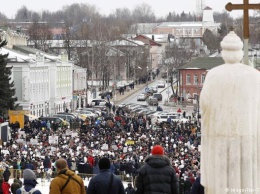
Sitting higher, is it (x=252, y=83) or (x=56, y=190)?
(x=252, y=83)

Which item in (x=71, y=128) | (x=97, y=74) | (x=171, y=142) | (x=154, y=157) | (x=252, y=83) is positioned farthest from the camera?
(x=97, y=74)

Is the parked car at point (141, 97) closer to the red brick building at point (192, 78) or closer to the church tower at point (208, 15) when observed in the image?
the red brick building at point (192, 78)

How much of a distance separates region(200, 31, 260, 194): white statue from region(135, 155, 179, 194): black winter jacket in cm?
156

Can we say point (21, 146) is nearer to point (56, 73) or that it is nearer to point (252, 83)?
point (252, 83)

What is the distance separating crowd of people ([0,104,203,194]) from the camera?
92.1 ft

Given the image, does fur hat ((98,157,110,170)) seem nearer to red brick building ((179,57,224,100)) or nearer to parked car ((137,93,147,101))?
parked car ((137,93,147,101))

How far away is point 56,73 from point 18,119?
2606 cm

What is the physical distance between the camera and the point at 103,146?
112 ft

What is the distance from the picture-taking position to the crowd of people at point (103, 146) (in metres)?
28.1

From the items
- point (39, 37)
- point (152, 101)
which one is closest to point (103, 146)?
point (152, 101)

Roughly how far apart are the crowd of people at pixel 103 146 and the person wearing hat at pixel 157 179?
11212 mm

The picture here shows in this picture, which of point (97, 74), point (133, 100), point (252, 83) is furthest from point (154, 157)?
point (97, 74)

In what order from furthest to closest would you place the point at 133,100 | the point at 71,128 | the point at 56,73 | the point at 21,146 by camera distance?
the point at 133,100
the point at 56,73
the point at 71,128
the point at 21,146

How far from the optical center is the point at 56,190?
880 centimetres
